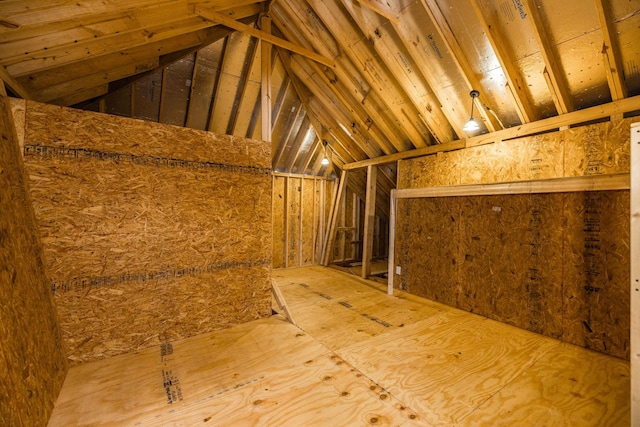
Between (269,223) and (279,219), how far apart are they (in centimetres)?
305

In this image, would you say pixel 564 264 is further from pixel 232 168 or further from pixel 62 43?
pixel 62 43

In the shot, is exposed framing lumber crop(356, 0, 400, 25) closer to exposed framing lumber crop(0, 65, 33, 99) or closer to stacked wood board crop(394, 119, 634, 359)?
stacked wood board crop(394, 119, 634, 359)

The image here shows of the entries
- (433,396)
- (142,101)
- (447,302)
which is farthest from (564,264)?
→ (142,101)

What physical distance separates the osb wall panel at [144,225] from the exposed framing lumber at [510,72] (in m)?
2.69

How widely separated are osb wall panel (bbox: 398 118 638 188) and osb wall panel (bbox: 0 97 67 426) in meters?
4.75

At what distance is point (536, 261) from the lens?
10.8 ft

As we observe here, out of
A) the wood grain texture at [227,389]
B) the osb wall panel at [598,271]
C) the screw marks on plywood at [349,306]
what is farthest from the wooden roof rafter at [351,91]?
the wood grain texture at [227,389]

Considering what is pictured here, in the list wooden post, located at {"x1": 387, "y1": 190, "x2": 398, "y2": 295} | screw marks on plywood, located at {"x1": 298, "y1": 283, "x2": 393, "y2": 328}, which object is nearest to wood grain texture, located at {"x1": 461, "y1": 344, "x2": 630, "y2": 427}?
screw marks on plywood, located at {"x1": 298, "y1": 283, "x2": 393, "y2": 328}

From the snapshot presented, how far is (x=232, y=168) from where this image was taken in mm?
3271

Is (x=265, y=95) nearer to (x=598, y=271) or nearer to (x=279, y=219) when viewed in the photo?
(x=279, y=219)

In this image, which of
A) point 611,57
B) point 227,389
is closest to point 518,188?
point 611,57

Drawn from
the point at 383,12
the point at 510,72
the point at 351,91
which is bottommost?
the point at 510,72

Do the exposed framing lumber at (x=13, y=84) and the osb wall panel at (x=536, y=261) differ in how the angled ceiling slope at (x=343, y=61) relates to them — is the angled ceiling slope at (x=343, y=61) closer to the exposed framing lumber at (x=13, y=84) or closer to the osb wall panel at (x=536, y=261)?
the exposed framing lumber at (x=13, y=84)

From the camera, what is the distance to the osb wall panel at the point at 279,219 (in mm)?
6504
